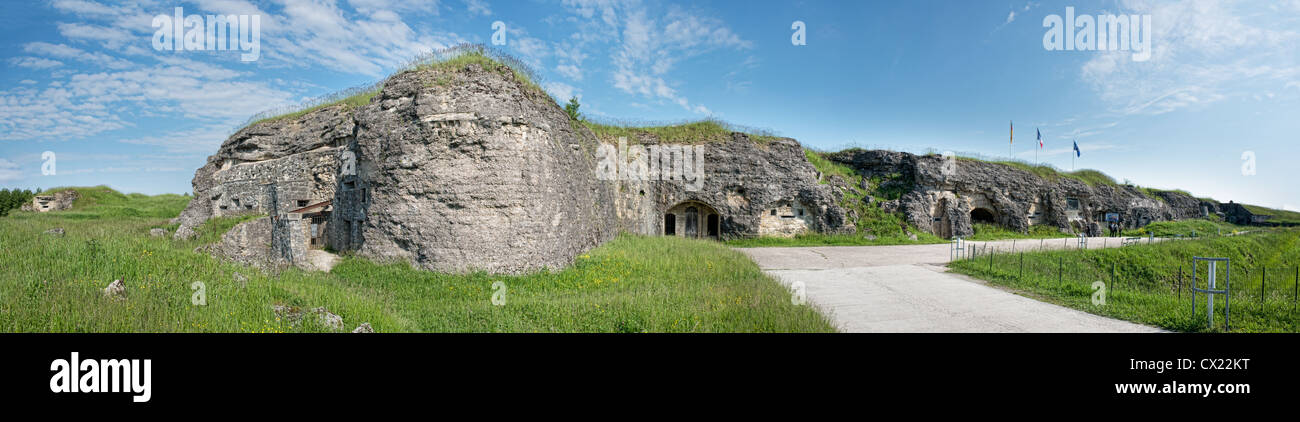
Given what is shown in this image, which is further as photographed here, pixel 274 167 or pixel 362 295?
pixel 274 167

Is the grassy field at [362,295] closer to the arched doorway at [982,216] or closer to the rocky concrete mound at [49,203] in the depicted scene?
the rocky concrete mound at [49,203]

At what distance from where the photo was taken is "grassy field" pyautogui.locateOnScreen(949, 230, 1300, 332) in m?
8.28

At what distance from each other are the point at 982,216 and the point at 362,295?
38787 millimetres

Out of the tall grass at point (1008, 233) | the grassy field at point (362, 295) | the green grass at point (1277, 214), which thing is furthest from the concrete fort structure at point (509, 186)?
the green grass at point (1277, 214)

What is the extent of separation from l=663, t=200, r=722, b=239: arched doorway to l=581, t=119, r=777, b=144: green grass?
3.74 metres

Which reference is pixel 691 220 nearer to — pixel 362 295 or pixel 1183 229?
pixel 362 295

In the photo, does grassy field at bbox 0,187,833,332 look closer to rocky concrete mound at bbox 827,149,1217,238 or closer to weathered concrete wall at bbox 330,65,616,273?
weathered concrete wall at bbox 330,65,616,273

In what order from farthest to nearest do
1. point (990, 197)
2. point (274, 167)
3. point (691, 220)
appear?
point (990, 197) → point (691, 220) → point (274, 167)

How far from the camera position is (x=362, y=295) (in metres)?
9.83

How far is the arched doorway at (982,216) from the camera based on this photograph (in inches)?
1277

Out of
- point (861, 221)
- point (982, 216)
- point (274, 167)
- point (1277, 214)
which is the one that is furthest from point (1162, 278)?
point (1277, 214)

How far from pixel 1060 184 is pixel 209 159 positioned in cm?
5254

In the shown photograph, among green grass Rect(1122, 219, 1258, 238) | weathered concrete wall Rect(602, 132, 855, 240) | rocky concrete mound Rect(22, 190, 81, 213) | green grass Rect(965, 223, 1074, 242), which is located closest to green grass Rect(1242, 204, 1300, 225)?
green grass Rect(1122, 219, 1258, 238)
